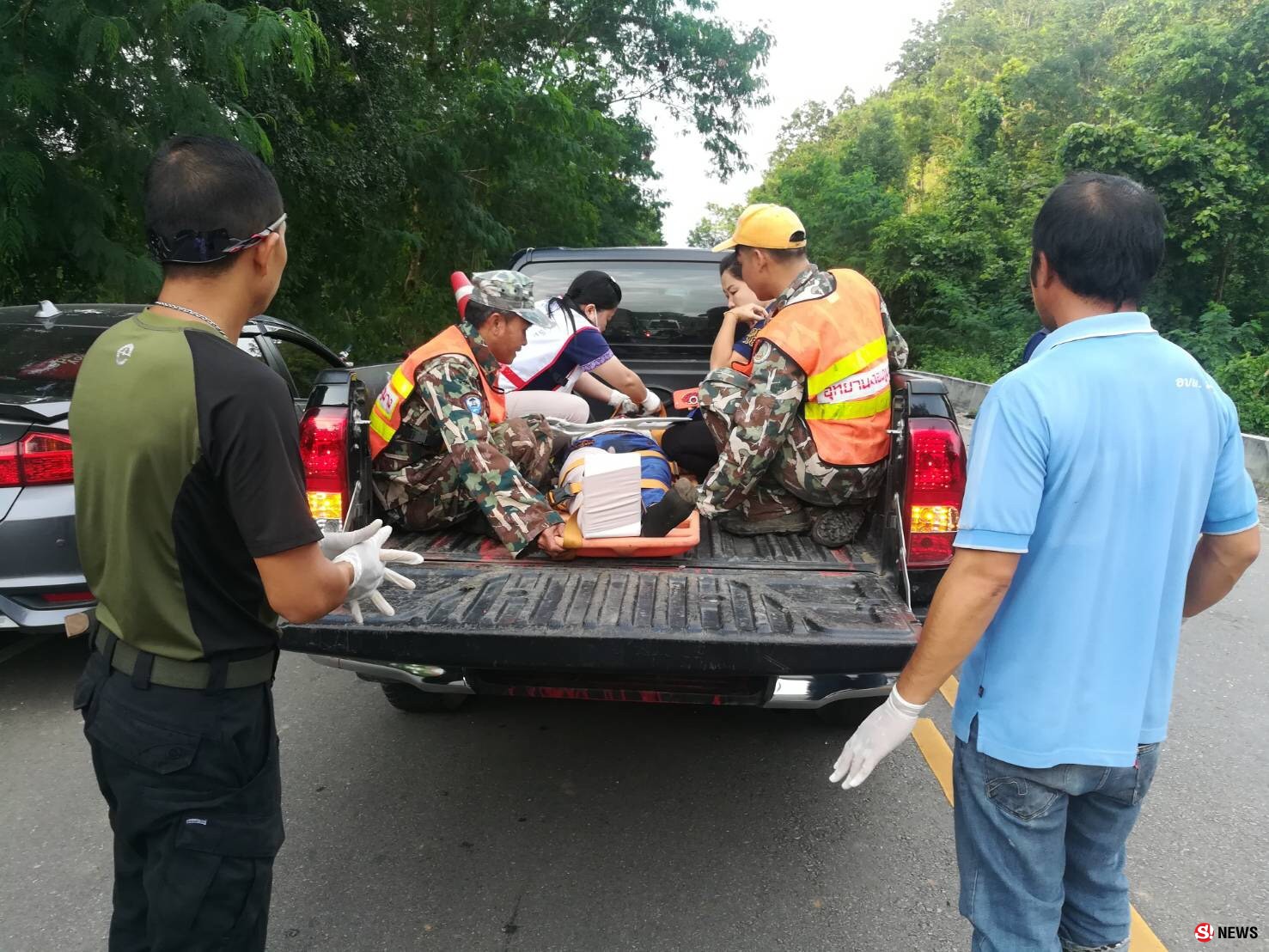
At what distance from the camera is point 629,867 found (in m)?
2.90

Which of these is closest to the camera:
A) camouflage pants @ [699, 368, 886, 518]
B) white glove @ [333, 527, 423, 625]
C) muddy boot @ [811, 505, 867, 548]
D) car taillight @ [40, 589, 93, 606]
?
white glove @ [333, 527, 423, 625]

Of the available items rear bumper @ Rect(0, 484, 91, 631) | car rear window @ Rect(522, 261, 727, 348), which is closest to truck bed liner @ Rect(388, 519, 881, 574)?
rear bumper @ Rect(0, 484, 91, 631)

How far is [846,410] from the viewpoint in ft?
10.6

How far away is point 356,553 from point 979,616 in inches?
50.4

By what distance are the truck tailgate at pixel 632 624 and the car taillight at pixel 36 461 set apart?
1.91m

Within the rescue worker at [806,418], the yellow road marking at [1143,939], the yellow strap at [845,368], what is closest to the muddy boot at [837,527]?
the rescue worker at [806,418]

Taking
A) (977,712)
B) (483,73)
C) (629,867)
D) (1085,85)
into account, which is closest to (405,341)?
(483,73)

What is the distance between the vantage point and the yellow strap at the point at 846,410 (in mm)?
3225

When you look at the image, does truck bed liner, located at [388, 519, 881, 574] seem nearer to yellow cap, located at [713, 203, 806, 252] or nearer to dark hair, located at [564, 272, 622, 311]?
yellow cap, located at [713, 203, 806, 252]

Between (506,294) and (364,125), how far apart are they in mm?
8494

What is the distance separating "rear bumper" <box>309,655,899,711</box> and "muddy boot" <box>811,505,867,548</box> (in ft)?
2.04

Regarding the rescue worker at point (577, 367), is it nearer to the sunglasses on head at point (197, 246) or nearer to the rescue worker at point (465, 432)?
the rescue worker at point (465, 432)

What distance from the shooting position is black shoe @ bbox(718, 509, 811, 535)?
11.3 ft

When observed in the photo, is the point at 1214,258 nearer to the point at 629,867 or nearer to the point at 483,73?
the point at 483,73
